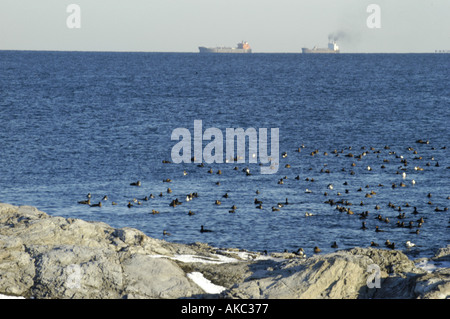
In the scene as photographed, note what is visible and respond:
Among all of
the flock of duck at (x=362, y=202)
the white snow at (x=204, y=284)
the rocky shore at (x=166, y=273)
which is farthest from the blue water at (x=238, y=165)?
the white snow at (x=204, y=284)

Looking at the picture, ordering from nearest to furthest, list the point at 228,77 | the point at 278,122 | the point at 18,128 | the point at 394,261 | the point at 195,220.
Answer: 1. the point at 394,261
2. the point at 195,220
3. the point at 18,128
4. the point at 278,122
5. the point at 228,77

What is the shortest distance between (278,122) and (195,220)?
44.6 meters

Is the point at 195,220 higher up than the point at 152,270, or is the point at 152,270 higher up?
the point at 152,270

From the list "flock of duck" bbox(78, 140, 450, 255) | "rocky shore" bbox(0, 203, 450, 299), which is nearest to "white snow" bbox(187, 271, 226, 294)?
"rocky shore" bbox(0, 203, 450, 299)

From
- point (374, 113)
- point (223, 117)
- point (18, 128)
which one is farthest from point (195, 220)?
point (374, 113)

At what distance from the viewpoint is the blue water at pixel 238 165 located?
3966 centimetres

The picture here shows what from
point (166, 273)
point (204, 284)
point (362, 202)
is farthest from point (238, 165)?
point (166, 273)

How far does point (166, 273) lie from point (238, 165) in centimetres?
3490

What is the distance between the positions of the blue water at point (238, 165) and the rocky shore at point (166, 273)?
12.8m

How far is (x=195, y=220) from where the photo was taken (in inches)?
1610

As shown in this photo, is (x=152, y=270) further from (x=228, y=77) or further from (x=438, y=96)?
(x=228, y=77)

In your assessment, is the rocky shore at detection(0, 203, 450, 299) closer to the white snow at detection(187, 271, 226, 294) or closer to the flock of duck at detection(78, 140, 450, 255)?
the white snow at detection(187, 271, 226, 294)

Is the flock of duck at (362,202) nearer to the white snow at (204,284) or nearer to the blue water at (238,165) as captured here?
the blue water at (238,165)

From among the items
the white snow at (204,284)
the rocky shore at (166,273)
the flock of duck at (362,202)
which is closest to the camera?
the rocky shore at (166,273)
